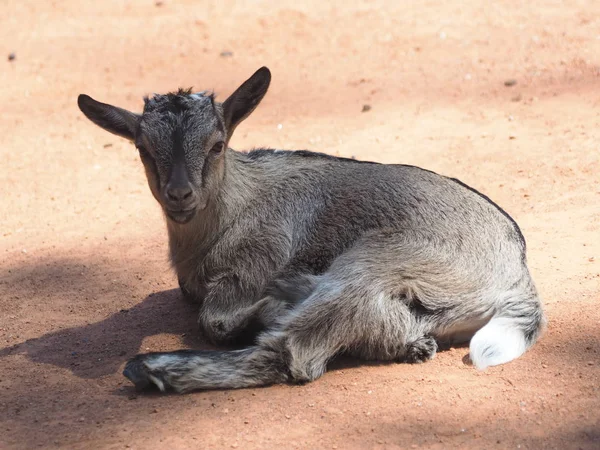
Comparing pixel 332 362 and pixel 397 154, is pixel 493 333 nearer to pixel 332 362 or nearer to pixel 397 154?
pixel 332 362

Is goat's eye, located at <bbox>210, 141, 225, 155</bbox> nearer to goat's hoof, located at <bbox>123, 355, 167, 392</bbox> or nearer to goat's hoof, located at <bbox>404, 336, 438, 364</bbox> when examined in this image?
goat's hoof, located at <bbox>123, 355, 167, 392</bbox>

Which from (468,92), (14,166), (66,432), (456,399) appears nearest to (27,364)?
(66,432)

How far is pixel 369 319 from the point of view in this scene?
532cm

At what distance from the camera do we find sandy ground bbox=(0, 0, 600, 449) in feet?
15.8

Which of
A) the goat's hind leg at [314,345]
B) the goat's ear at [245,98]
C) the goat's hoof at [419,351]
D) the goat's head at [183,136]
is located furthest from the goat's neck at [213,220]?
the goat's hoof at [419,351]

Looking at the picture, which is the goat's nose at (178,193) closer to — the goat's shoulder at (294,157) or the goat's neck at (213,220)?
the goat's neck at (213,220)

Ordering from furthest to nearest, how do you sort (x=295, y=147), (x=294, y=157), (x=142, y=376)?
(x=295, y=147), (x=294, y=157), (x=142, y=376)

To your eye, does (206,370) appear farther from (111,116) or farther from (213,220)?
(111,116)

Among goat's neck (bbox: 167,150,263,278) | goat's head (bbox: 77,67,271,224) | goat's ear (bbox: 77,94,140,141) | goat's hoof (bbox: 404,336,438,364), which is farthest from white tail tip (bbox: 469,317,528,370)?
goat's ear (bbox: 77,94,140,141)

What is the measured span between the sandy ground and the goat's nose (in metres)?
1.04

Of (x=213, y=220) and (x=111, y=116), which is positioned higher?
(x=111, y=116)

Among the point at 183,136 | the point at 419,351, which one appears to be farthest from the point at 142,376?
the point at 419,351

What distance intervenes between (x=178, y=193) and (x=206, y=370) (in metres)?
1.07

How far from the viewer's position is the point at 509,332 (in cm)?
541
